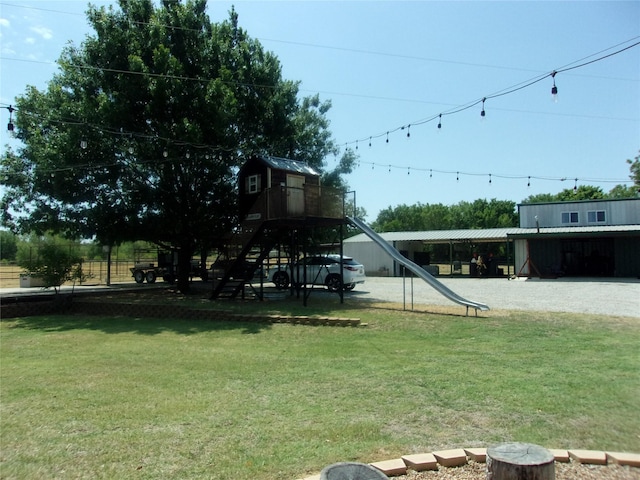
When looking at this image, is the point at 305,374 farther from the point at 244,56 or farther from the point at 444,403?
the point at 244,56

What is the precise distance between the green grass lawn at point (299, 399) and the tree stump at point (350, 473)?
0.67 m

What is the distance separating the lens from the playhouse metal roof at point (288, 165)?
60.2 feet

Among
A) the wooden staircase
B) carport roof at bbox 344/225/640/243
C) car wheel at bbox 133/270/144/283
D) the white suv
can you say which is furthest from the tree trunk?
carport roof at bbox 344/225/640/243

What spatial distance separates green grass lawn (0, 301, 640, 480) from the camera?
4.02 m

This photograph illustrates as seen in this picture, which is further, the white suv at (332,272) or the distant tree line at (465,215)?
the distant tree line at (465,215)

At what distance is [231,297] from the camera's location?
17.7m

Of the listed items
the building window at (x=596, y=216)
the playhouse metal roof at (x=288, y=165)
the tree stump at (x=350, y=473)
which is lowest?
the tree stump at (x=350, y=473)

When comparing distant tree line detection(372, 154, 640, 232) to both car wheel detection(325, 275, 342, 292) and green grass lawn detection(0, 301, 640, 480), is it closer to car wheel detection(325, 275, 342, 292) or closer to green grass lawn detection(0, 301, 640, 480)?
car wheel detection(325, 275, 342, 292)

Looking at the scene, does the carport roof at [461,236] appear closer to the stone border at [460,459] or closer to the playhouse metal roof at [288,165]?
the playhouse metal roof at [288,165]

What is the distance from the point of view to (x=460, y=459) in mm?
3727

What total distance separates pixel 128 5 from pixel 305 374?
1853cm

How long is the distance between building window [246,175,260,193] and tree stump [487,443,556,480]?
16.2 m

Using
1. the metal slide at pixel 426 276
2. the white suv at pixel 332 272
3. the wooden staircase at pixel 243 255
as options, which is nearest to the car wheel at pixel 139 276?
the white suv at pixel 332 272

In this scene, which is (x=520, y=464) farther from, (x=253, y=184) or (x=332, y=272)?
(x=332, y=272)
